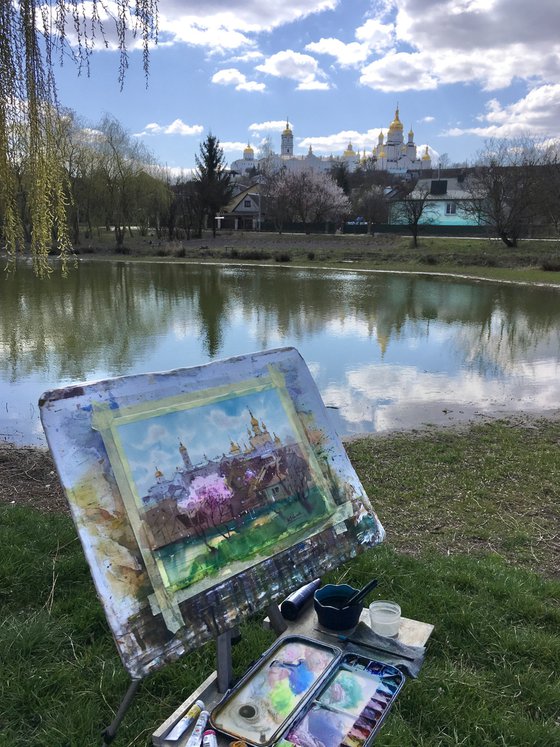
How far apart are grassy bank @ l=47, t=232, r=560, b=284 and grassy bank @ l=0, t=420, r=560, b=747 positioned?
24.1 m

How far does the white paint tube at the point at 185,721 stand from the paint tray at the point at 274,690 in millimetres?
66

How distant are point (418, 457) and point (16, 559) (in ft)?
12.8

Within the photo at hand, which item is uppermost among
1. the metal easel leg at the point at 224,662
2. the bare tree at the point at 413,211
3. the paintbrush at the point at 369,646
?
the bare tree at the point at 413,211

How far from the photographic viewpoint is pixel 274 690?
201 centimetres

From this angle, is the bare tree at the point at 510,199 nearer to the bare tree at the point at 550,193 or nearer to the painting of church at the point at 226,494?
the bare tree at the point at 550,193

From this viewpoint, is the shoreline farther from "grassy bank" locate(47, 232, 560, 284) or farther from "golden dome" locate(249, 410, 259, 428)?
"grassy bank" locate(47, 232, 560, 284)

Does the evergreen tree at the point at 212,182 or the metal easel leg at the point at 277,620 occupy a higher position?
the evergreen tree at the point at 212,182

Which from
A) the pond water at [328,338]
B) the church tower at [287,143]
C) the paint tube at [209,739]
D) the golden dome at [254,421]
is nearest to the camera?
the paint tube at [209,739]

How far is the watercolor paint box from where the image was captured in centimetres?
183

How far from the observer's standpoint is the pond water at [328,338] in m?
8.55

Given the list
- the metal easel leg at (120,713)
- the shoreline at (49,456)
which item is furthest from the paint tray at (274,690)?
the shoreline at (49,456)

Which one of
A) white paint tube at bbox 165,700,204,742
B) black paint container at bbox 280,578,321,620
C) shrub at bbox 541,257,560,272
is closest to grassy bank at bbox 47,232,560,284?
shrub at bbox 541,257,560,272

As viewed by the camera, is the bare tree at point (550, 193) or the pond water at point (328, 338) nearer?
the pond water at point (328, 338)

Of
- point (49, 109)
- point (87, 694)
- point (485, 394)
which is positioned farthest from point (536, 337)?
point (87, 694)
